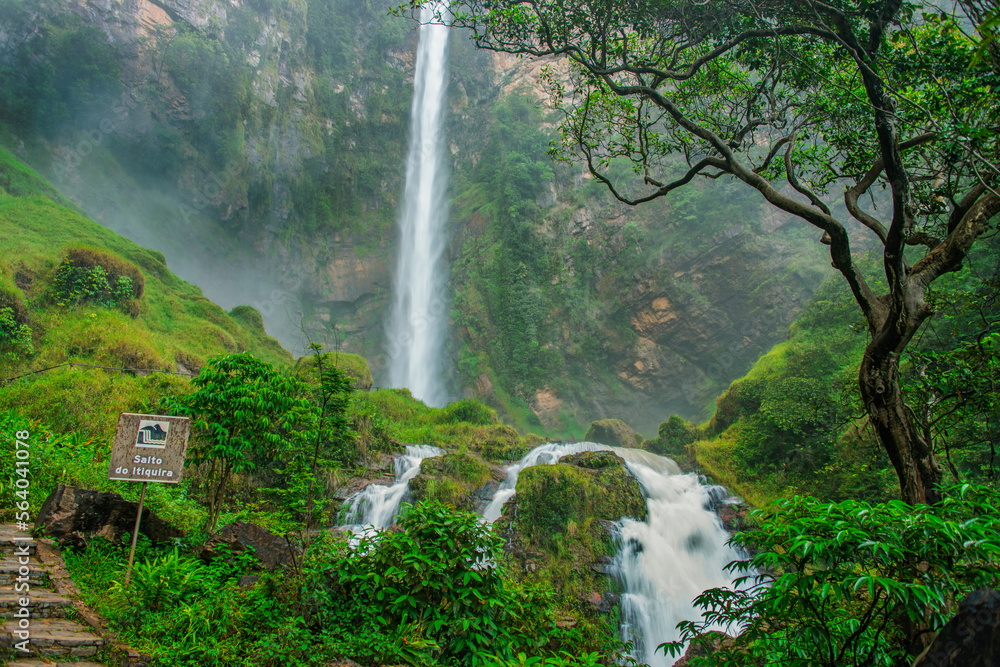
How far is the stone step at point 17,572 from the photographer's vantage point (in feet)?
10.9

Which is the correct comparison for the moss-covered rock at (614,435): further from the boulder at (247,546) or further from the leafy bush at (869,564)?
the leafy bush at (869,564)

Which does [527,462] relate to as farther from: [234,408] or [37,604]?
[37,604]

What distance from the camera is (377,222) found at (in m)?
30.5

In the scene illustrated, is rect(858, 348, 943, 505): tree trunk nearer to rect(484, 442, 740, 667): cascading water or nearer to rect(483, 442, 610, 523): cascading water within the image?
rect(484, 442, 740, 667): cascading water

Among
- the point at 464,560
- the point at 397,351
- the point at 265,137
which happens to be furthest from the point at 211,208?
the point at 464,560

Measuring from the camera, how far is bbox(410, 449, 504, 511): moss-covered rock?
10859 mm

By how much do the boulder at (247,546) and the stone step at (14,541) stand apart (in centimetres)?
120

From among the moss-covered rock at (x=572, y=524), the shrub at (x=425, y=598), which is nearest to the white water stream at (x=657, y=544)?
the moss-covered rock at (x=572, y=524)

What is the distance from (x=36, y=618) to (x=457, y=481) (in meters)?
8.85

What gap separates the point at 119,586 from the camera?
3.64 metres

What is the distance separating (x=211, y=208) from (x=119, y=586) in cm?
2480

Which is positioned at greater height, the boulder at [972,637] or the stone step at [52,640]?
the boulder at [972,637]

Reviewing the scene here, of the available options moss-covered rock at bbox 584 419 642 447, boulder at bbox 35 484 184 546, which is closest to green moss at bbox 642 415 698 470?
moss-covered rock at bbox 584 419 642 447

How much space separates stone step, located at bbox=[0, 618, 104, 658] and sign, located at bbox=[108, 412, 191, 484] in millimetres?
1275
